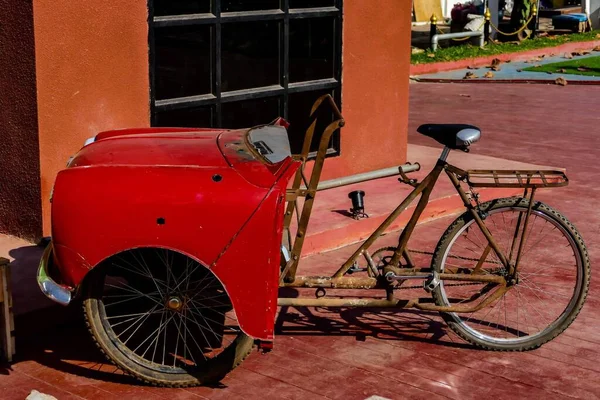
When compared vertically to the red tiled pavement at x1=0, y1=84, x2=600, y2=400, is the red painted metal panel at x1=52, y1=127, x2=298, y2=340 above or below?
above

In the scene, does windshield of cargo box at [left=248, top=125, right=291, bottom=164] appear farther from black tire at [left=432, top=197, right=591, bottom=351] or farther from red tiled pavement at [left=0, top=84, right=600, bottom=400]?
red tiled pavement at [left=0, top=84, right=600, bottom=400]

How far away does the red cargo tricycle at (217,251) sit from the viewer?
5266 mm

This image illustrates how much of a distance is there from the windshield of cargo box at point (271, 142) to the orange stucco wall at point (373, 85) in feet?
11.5

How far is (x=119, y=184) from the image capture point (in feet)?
17.4

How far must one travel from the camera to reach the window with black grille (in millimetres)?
8102

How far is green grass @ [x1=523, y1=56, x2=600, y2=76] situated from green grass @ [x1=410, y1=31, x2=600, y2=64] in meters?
1.48

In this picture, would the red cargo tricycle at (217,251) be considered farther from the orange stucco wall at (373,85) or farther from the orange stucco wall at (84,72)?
the orange stucco wall at (373,85)

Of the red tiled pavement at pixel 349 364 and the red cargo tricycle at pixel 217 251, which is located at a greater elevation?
the red cargo tricycle at pixel 217 251

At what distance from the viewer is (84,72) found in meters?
7.46

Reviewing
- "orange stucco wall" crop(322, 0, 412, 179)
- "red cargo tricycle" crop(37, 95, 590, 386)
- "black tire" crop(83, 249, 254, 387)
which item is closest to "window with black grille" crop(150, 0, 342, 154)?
"orange stucco wall" crop(322, 0, 412, 179)

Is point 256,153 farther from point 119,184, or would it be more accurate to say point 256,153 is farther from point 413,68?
point 413,68

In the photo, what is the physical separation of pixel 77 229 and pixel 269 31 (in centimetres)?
402

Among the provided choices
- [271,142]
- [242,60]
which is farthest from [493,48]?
[271,142]

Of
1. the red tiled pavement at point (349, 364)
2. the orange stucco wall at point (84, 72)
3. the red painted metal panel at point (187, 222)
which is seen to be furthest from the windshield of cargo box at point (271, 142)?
the orange stucco wall at point (84, 72)
